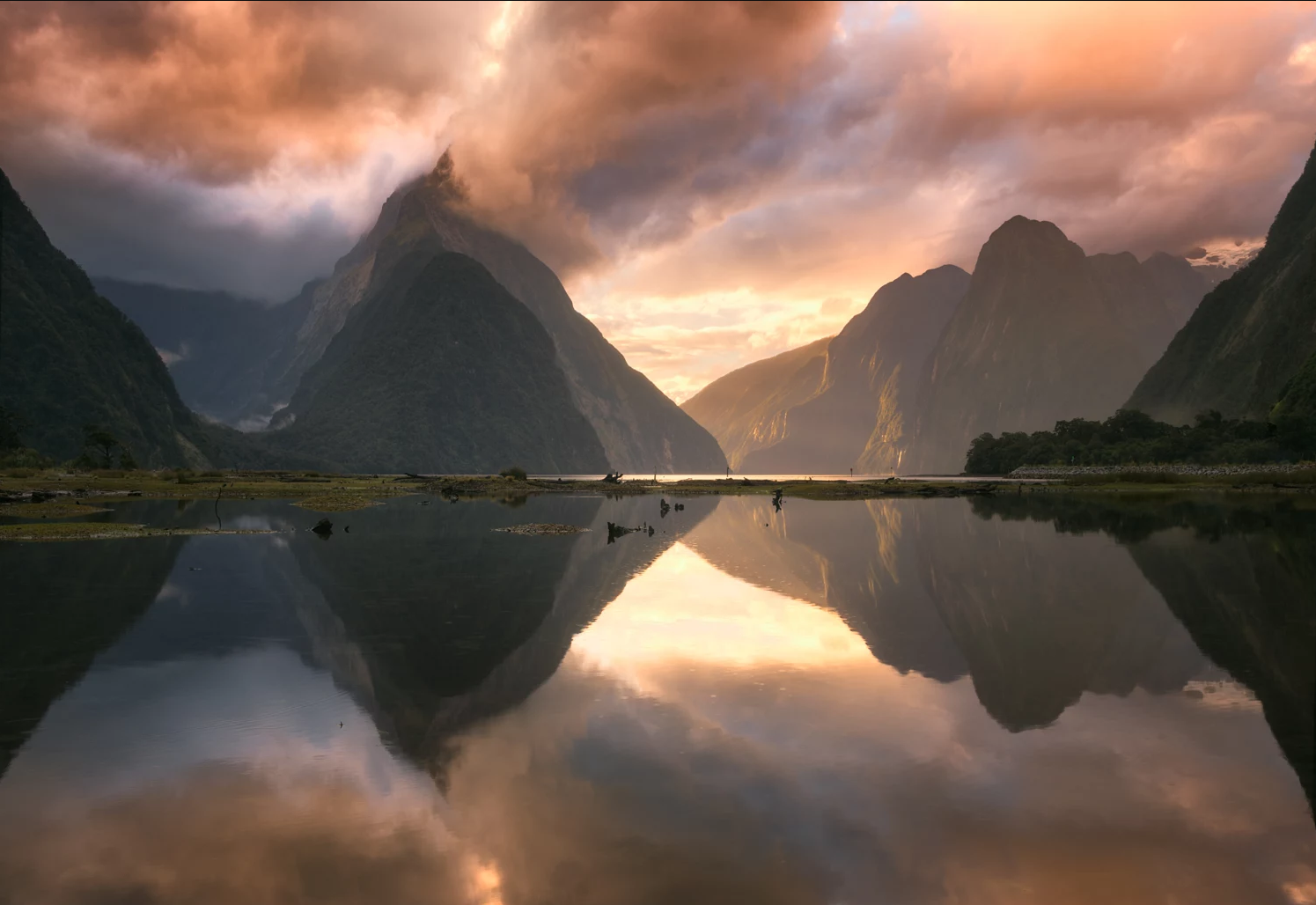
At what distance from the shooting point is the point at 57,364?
169500 millimetres

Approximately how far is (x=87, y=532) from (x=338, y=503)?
1464 inches

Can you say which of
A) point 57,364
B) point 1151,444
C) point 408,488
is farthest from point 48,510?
point 1151,444

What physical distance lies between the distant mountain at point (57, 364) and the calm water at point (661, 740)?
517 ft

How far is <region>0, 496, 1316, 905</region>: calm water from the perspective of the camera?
342 inches

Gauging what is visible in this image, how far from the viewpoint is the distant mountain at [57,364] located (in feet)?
533

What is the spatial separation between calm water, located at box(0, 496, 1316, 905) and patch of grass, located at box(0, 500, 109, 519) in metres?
39.2

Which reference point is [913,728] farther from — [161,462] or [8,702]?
[161,462]

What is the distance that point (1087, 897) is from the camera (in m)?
8.13

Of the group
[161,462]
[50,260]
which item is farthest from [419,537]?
[50,260]

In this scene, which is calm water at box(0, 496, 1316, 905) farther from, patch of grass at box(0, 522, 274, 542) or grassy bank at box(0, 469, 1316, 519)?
grassy bank at box(0, 469, 1316, 519)

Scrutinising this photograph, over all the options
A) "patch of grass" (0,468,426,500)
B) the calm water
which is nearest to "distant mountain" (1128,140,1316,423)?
"patch of grass" (0,468,426,500)

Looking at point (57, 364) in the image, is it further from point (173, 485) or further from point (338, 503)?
point (338, 503)

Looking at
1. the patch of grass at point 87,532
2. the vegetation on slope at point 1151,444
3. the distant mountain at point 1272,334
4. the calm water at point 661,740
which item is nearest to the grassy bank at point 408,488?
the vegetation on slope at point 1151,444

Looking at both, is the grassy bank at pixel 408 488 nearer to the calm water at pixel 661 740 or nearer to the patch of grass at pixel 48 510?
the patch of grass at pixel 48 510
